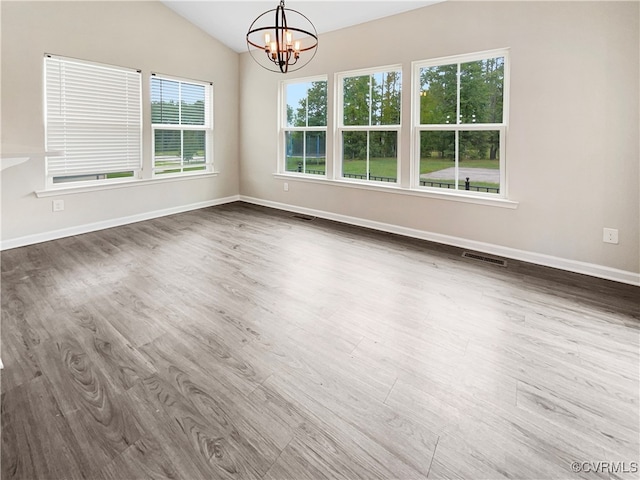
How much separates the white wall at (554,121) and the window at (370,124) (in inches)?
8.1

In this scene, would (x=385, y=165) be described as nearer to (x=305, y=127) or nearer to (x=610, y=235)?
(x=305, y=127)

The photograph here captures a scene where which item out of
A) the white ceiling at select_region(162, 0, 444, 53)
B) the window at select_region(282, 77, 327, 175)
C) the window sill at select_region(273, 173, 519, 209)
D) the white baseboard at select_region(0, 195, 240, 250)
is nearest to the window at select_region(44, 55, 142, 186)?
the white baseboard at select_region(0, 195, 240, 250)

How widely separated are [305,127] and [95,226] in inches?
132

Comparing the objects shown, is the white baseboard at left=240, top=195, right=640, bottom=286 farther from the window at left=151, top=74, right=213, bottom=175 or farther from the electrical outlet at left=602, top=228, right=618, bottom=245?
the window at left=151, top=74, right=213, bottom=175

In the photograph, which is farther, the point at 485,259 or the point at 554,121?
the point at 485,259

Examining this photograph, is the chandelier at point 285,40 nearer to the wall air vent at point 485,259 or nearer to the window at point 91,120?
the window at point 91,120

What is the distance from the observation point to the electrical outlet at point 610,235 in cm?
331

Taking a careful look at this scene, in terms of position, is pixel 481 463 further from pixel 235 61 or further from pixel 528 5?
pixel 235 61

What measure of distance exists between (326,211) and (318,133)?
121 centimetres

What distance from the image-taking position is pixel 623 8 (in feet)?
10.0

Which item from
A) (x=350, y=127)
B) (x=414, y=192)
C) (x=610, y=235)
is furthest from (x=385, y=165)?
(x=610, y=235)

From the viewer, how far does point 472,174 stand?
420 cm

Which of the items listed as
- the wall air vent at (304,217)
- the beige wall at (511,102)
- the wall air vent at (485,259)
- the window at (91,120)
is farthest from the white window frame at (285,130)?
the wall air vent at (485,259)

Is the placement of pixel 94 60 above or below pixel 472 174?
above
